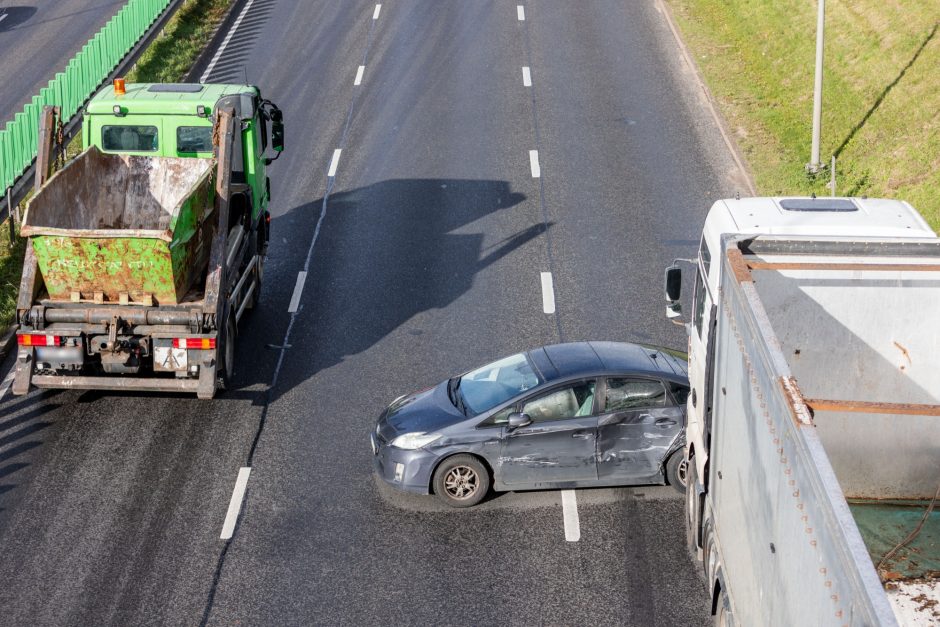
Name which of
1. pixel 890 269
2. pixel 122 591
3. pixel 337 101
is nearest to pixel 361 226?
pixel 337 101

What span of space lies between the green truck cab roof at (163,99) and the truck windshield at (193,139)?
0.24 m

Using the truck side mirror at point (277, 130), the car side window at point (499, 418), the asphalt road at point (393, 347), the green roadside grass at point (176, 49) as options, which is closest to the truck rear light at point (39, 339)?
the asphalt road at point (393, 347)

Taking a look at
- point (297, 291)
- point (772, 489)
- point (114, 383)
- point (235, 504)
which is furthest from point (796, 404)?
point (297, 291)

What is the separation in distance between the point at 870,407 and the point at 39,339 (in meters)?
9.38

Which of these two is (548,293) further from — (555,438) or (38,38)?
(38,38)

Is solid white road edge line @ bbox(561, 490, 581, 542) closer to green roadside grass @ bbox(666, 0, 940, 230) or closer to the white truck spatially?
the white truck

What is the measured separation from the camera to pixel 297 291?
1727 cm

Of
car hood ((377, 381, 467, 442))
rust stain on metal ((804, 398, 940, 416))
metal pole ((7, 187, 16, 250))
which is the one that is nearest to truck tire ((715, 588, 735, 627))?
rust stain on metal ((804, 398, 940, 416))

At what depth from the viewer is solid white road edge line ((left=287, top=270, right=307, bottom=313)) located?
54.9 ft

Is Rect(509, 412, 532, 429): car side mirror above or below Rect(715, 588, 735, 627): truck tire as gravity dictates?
below

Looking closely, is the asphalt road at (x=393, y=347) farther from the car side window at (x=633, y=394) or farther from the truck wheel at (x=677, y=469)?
the car side window at (x=633, y=394)

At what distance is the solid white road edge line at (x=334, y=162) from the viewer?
21778mm

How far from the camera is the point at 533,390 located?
1177 centimetres

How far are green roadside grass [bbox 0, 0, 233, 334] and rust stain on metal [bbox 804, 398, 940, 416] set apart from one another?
1456cm
